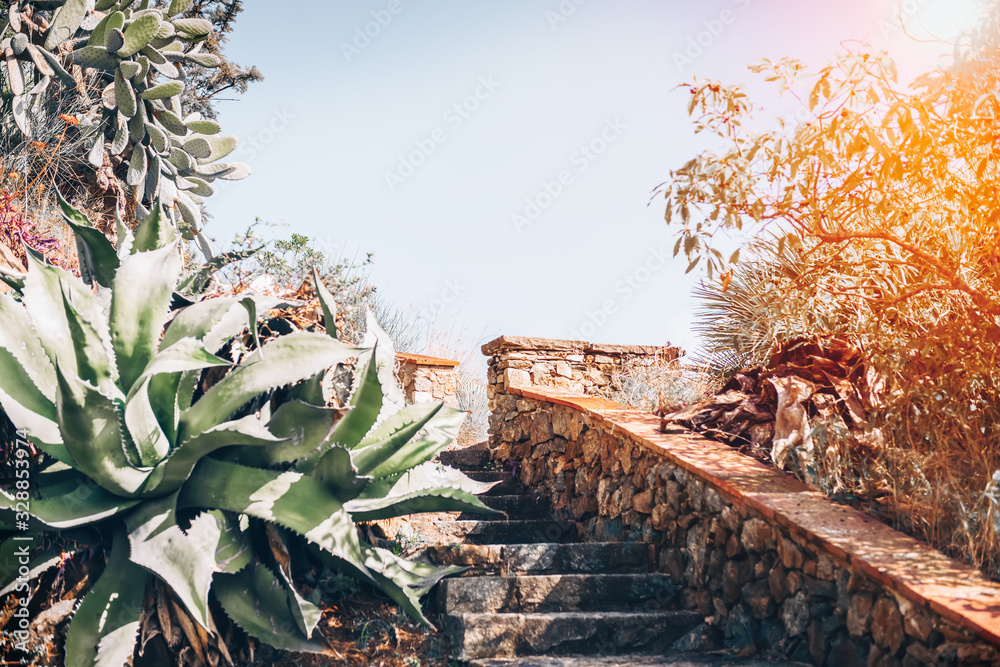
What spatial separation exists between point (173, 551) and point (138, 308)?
94cm

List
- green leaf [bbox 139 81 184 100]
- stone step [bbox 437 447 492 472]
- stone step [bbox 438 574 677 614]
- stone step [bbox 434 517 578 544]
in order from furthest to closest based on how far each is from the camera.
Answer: stone step [bbox 437 447 492 472], green leaf [bbox 139 81 184 100], stone step [bbox 434 517 578 544], stone step [bbox 438 574 677 614]

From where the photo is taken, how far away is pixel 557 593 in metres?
3.18

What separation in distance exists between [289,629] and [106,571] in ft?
2.21

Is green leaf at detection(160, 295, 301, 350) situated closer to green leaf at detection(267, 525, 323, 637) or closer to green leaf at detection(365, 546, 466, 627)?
green leaf at detection(267, 525, 323, 637)

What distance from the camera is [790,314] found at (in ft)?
12.0

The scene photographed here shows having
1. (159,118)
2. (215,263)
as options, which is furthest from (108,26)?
(215,263)

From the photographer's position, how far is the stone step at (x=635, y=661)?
8.20 feet

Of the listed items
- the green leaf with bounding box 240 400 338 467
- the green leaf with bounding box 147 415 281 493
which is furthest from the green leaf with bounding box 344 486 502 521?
the green leaf with bounding box 147 415 281 493

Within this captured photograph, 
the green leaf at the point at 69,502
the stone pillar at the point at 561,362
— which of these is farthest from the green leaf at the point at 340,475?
the stone pillar at the point at 561,362

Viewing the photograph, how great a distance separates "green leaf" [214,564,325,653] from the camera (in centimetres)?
235

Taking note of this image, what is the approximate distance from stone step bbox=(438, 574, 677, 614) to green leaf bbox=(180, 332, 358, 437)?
131 cm

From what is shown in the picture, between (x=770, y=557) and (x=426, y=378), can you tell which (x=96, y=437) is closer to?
(x=770, y=557)

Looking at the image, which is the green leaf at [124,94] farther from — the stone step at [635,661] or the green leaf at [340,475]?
the stone step at [635,661]

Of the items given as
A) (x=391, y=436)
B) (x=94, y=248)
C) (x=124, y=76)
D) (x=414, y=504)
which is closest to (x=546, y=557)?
(x=414, y=504)
